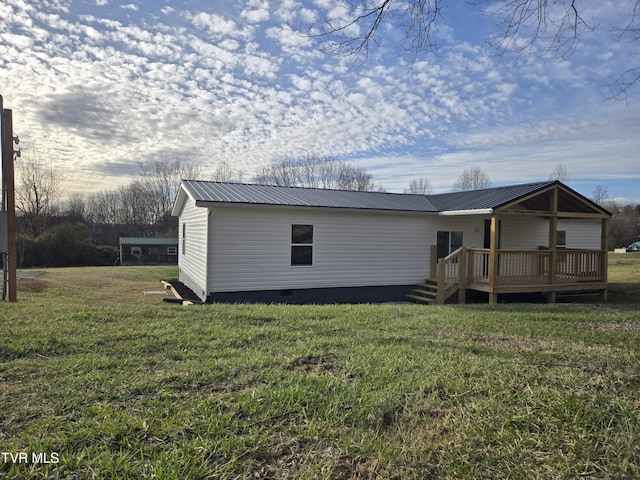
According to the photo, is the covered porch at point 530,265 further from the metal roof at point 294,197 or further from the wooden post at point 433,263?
the metal roof at point 294,197

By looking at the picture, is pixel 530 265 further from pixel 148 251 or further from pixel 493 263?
pixel 148 251

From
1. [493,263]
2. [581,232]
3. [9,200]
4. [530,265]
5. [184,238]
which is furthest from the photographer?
[581,232]

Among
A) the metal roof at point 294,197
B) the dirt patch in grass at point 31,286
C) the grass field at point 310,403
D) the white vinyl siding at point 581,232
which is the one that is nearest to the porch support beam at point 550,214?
the metal roof at point 294,197

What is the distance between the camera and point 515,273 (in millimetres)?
13141

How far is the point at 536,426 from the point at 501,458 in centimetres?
52

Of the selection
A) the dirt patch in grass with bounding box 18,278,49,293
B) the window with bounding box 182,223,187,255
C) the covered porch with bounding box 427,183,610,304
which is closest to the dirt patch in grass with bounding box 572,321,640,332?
the covered porch with bounding box 427,183,610,304

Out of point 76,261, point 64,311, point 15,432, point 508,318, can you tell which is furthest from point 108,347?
point 76,261

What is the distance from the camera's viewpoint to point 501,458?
2.60 m

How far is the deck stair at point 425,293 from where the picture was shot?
42.0ft

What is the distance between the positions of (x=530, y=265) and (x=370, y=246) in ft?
16.6

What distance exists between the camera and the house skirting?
1145 centimetres

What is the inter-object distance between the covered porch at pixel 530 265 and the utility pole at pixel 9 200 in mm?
10572

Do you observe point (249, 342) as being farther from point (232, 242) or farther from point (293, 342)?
point (232, 242)

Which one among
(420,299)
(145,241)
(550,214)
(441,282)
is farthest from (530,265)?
(145,241)
